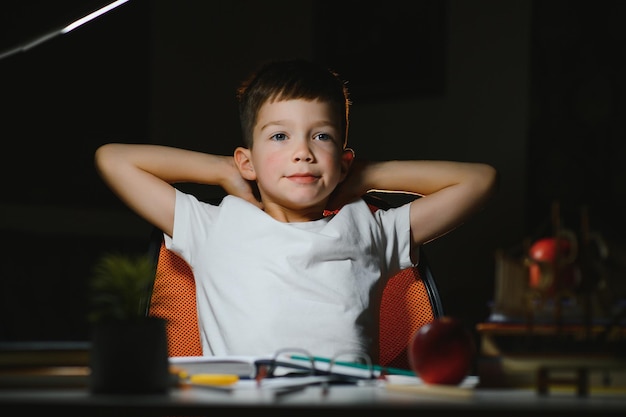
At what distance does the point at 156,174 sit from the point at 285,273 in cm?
36

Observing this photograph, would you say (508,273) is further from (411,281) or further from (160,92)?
(160,92)

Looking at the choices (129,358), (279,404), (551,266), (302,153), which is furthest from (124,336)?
(302,153)

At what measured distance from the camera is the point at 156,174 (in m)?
1.61

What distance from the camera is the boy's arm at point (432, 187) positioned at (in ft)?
5.10

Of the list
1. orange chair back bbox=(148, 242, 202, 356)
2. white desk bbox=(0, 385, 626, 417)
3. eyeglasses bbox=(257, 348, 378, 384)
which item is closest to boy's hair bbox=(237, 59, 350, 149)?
orange chair back bbox=(148, 242, 202, 356)

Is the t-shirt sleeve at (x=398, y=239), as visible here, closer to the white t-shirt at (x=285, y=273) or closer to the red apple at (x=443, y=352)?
A: the white t-shirt at (x=285, y=273)

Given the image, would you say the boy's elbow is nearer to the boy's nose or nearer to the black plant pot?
the boy's nose

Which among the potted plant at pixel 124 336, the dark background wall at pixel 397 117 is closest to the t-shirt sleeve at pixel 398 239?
the potted plant at pixel 124 336

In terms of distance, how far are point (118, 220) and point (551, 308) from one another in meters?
2.09

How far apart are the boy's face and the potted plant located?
0.64 meters

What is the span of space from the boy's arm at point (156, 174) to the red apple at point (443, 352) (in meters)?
0.75

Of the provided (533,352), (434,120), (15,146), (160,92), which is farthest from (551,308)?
(160,92)

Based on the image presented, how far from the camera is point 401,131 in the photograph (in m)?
2.84

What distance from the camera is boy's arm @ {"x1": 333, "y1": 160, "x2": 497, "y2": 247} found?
1554 millimetres
